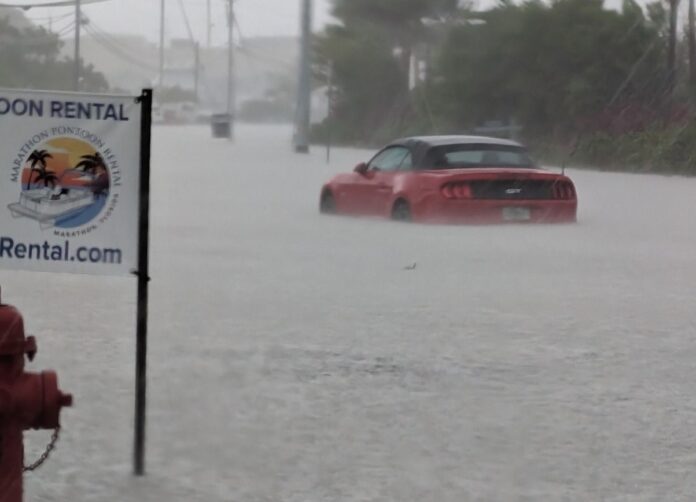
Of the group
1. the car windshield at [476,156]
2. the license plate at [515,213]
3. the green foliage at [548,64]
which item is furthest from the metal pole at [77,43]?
the license plate at [515,213]

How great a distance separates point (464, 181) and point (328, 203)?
6.54 feet

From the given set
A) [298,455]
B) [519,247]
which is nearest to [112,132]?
[298,455]

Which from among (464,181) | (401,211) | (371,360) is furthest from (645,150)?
(371,360)

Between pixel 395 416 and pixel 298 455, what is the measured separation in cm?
76

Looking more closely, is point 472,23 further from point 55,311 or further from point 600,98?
point 55,311

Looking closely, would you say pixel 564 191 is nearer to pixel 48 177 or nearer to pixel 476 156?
pixel 476 156

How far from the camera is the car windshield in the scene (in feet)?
42.9

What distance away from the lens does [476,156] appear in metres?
13.4

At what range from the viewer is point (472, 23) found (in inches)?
453

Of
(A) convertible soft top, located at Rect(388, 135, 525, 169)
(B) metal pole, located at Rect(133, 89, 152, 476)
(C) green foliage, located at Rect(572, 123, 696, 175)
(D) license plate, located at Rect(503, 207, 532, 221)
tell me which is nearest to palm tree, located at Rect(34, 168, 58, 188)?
(B) metal pole, located at Rect(133, 89, 152, 476)

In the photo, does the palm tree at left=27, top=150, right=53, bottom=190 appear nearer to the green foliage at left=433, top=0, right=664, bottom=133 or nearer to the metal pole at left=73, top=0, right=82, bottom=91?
the metal pole at left=73, top=0, right=82, bottom=91

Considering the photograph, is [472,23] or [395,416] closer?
[395,416]

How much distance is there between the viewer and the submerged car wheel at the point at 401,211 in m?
13.5

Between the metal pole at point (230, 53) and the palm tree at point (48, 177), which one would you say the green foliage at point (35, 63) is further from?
the palm tree at point (48, 177)
